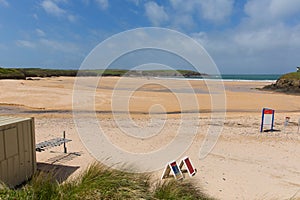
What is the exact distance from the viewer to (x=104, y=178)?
3824 millimetres

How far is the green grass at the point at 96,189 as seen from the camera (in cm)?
327

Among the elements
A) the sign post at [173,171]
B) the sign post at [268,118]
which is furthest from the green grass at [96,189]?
the sign post at [268,118]

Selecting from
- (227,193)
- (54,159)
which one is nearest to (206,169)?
(227,193)

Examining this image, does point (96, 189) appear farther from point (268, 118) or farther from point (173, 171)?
point (268, 118)

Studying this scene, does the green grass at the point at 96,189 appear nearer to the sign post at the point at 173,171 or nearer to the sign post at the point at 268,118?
the sign post at the point at 173,171

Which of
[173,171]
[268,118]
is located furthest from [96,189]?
[268,118]

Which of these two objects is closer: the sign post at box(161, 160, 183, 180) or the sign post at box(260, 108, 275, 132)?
the sign post at box(161, 160, 183, 180)

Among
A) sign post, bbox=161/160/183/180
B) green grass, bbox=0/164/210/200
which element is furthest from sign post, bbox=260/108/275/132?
green grass, bbox=0/164/210/200

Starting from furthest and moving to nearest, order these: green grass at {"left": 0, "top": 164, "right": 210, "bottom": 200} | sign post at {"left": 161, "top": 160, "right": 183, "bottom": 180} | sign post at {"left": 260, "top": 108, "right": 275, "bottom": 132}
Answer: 1. sign post at {"left": 260, "top": 108, "right": 275, "bottom": 132}
2. sign post at {"left": 161, "top": 160, "right": 183, "bottom": 180}
3. green grass at {"left": 0, "top": 164, "right": 210, "bottom": 200}

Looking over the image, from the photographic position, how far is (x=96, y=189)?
351 centimetres

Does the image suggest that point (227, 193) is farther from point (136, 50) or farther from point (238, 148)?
point (136, 50)

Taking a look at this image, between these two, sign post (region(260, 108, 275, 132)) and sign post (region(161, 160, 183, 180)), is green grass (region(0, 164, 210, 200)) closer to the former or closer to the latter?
sign post (region(161, 160, 183, 180))

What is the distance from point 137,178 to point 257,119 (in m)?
11.5

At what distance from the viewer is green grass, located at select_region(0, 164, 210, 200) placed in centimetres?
327
